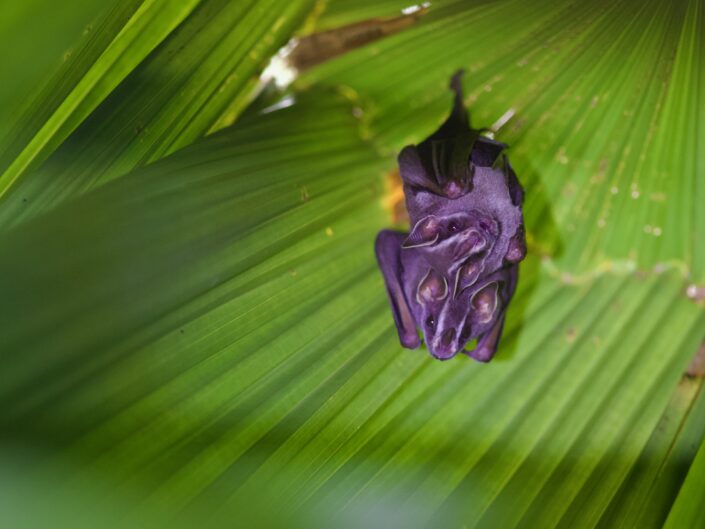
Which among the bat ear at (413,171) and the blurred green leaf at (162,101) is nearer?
the blurred green leaf at (162,101)

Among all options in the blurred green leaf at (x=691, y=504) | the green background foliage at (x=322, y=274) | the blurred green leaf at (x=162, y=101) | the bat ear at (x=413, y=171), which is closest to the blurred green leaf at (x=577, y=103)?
the green background foliage at (x=322, y=274)

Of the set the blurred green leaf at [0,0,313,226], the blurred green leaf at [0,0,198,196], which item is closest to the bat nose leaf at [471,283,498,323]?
the blurred green leaf at [0,0,313,226]

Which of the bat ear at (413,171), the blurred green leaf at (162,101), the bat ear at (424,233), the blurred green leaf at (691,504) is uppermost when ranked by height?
the blurred green leaf at (162,101)

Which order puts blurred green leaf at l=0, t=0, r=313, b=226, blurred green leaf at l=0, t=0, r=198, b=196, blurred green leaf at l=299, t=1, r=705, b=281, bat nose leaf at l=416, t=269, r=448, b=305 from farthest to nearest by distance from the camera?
bat nose leaf at l=416, t=269, r=448, b=305, blurred green leaf at l=299, t=1, r=705, b=281, blurred green leaf at l=0, t=0, r=313, b=226, blurred green leaf at l=0, t=0, r=198, b=196

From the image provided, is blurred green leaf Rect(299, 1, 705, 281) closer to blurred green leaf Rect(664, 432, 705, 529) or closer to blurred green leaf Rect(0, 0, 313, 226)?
blurred green leaf Rect(0, 0, 313, 226)

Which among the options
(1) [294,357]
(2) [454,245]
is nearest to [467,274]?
(2) [454,245]

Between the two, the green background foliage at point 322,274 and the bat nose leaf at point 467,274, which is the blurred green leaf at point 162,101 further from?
the bat nose leaf at point 467,274

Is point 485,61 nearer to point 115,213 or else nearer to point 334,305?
point 334,305
